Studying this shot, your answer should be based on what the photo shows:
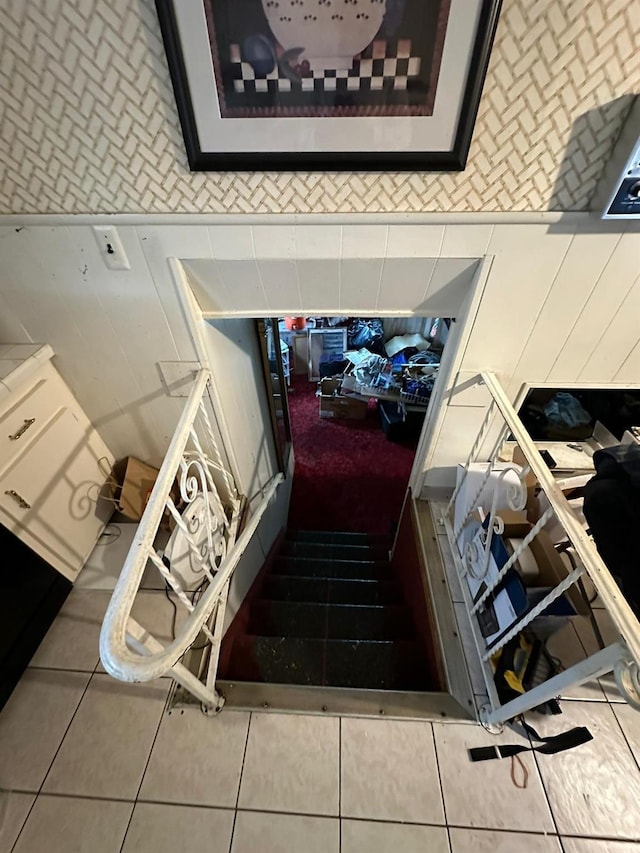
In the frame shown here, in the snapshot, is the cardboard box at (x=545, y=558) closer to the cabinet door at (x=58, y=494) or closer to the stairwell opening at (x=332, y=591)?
the stairwell opening at (x=332, y=591)

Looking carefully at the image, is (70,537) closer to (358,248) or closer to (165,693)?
(165,693)

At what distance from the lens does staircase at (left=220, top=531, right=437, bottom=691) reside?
1.49 metres

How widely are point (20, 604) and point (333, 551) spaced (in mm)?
1674

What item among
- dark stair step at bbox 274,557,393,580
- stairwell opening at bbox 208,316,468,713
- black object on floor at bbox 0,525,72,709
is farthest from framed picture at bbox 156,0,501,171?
dark stair step at bbox 274,557,393,580

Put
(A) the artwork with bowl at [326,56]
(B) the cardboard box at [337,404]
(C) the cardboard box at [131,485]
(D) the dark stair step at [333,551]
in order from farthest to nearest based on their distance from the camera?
(B) the cardboard box at [337,404]
(D) the dark stair step at [333,551]
(C) the cardboard box at [131,485]
(A) the artwork with bowl at [326,56]

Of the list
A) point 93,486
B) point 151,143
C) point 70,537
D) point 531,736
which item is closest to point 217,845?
point 531,736

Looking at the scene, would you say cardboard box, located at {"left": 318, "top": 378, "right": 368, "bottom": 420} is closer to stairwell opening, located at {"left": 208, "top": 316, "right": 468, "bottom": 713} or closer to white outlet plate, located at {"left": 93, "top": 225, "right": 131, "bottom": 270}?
stairwell opening, located at {"left": 208, "top": 316, "right": 468, "bottom": 713}

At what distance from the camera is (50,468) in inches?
55.4

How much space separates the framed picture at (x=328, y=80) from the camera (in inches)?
30.2

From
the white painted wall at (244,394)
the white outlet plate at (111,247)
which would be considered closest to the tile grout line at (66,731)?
the white painted wall at (244,394)

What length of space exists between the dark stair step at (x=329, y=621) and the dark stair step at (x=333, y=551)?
2.06ft

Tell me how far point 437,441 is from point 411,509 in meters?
0.43

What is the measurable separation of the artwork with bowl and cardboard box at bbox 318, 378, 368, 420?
2813mm

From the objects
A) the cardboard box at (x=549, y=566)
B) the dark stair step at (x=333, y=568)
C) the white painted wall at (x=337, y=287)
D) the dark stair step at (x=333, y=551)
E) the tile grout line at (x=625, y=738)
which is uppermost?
the white painted wall at (x=337, y=287)
